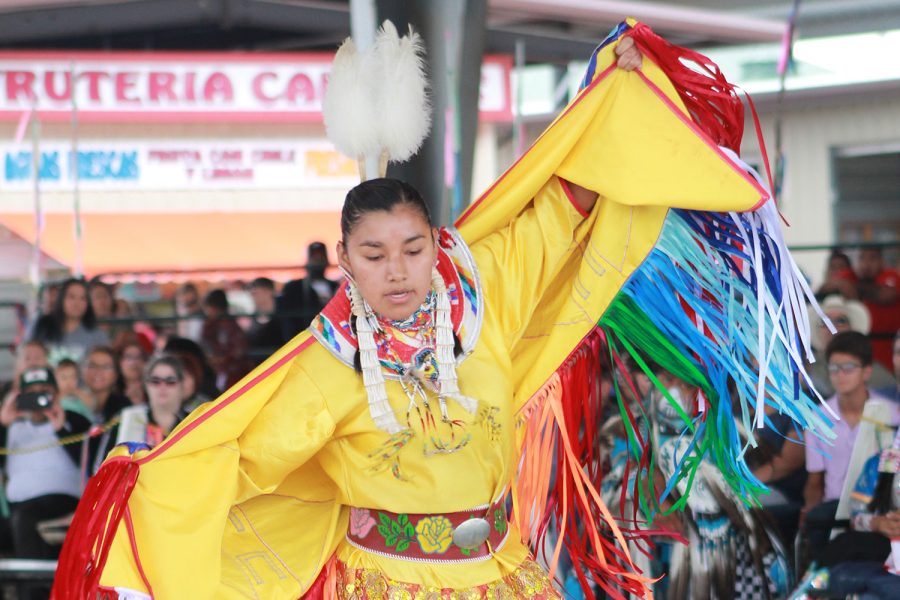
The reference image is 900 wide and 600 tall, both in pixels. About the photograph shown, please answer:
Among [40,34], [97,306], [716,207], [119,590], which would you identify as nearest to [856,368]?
[716,207]

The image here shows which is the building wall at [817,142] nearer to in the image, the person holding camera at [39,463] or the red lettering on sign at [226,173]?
the red lettering on sign at [226,173]

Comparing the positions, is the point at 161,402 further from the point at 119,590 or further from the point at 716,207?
the point at 716,207

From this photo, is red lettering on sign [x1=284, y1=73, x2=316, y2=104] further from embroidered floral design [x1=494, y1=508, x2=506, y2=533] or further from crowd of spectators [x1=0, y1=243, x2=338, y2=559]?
embroidered floral design [x1=494, y1=508, x2=506, y2=533]

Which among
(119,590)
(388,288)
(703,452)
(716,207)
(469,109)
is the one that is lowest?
(119,590)

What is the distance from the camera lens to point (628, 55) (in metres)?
2.32

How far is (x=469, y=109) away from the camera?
3.95m

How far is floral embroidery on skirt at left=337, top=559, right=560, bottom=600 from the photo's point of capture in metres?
2.14

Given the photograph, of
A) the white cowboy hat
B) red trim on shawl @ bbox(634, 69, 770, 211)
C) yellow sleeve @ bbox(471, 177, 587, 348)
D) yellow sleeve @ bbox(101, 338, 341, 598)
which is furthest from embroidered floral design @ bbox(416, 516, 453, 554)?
the white cowboy hat

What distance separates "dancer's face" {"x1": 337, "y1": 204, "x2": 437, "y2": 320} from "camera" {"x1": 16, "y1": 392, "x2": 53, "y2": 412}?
294cm

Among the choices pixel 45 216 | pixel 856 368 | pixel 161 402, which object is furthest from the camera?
pixel 45 216

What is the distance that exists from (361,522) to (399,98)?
→ 32.9 inches

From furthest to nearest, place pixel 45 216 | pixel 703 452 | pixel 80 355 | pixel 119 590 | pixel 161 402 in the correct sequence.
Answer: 1. pixel 45 216
2. pixel 80 355
3. pixel 161 402
4. pixel 703 452
5. pixel 119 590

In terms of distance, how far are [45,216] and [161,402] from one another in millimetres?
5598

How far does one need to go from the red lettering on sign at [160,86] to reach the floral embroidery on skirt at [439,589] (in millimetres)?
7613
